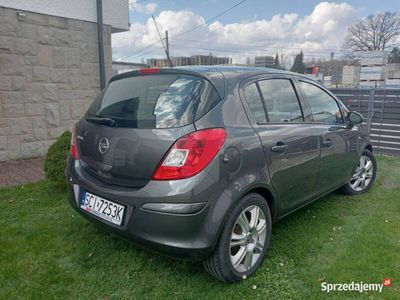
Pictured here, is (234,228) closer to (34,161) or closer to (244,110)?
(244,110)

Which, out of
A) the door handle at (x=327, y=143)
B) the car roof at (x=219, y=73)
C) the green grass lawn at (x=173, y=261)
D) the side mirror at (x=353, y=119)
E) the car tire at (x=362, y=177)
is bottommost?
the green grass lawn at (x=173, y=261)

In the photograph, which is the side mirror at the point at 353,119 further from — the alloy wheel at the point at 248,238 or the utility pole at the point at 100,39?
the utility pole at the point at 100,39

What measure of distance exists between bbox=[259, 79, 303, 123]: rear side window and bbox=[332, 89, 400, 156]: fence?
4619mm

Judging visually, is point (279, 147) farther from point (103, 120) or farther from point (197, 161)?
point (103, 120)

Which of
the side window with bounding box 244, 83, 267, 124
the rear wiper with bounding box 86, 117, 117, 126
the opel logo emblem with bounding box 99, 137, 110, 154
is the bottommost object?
the opel logo emblem with bounding box 99, 137, 110, 154

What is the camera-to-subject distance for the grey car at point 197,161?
6.33ft

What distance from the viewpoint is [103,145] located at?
7.25ft

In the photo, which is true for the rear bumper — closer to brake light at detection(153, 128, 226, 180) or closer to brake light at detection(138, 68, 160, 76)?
brake light at detection(153, 128, 226, 180)

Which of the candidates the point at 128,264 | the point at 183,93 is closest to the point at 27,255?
the point at 128,264

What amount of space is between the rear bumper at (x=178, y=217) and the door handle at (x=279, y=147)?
644 mm

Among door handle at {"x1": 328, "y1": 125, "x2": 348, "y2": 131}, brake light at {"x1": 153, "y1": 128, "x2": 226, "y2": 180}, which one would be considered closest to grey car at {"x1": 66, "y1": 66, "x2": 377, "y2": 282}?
brake light at {"x1": 153, "y1": 128, "x2": 226, "y2": 180}

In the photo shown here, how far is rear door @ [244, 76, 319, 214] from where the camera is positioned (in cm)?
238

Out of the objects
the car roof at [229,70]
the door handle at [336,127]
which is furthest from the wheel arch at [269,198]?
the door handle at [336,127]

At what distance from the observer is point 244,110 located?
2.25 m
